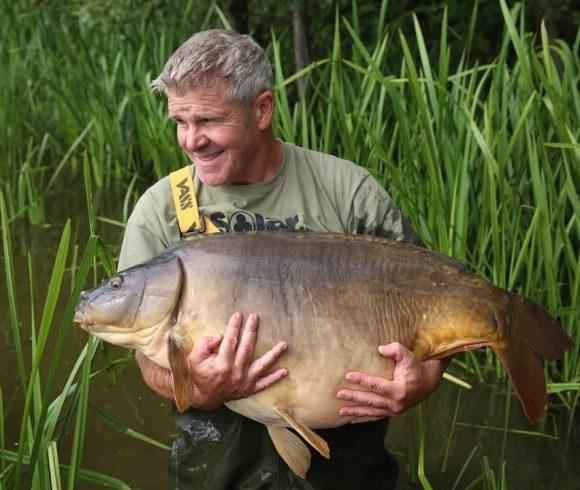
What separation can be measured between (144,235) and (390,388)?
0.73m

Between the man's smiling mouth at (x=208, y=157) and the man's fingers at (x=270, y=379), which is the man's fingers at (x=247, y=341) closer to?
the man's fingers at (x=270, y=379)

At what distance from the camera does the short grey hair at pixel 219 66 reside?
2229 millimetres

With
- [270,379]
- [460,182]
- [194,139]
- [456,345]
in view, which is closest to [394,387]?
[456,345]

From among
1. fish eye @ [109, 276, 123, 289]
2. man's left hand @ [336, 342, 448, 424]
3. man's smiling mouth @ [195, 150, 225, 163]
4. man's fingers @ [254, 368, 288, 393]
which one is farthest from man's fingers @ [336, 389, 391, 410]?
man's smiling mouth @ [195, 150, 225, 163]

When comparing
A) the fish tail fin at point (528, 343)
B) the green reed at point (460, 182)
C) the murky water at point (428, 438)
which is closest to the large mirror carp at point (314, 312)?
the fish tail fin at point (528, 343)

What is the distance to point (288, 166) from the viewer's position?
2422 mm

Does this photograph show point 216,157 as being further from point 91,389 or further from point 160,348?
point 91,389

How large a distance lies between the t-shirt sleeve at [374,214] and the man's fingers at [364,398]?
0.50 metres

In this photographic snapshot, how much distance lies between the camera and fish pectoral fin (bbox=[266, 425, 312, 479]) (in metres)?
2.12

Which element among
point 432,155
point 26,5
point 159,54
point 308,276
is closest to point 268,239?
point 308,276

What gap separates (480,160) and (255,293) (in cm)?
184

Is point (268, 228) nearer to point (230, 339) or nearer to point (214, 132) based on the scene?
point (214, 132)

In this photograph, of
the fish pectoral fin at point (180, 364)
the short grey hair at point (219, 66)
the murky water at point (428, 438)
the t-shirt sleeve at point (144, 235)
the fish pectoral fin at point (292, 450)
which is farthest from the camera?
the murky water at point (428, 438)

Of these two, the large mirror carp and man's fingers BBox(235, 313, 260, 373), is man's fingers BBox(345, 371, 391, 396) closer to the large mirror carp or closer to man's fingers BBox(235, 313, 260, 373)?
the large mirror carp
